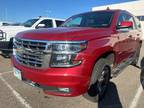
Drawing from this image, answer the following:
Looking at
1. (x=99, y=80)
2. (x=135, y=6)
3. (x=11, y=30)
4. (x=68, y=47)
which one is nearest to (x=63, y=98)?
(x=99, y=80)

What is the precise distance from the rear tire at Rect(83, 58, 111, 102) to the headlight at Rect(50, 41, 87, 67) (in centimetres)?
57

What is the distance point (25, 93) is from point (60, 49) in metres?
1.81

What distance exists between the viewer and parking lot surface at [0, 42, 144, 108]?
14.9ft

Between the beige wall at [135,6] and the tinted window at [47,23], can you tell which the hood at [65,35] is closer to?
the tinted window at [47,23]

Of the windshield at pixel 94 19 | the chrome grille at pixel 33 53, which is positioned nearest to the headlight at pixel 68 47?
the chrome grille at pixel 33 53

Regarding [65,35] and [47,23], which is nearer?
[65,35]

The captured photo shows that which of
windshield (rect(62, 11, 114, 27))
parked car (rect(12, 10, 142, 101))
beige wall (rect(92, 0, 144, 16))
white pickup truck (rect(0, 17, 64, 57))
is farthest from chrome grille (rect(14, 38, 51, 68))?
beige wall (rect(92, 0, 144, 16))

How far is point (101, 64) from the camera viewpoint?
14.4 feet

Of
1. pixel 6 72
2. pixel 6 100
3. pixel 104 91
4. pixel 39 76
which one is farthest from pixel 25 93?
pixel 6 72

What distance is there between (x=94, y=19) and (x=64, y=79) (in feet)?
8.00

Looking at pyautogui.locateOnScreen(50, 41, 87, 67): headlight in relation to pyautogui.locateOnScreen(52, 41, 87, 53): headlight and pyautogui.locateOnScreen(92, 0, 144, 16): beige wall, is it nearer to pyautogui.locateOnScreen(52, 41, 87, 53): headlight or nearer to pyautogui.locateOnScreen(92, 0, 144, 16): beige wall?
pyautogui.locateOnScreen(52, 41, 87, 53): headlight

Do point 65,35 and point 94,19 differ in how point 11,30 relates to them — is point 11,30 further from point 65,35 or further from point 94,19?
point 65,35

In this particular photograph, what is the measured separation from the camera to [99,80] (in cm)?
466

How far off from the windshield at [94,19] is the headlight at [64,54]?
1.67 metres
